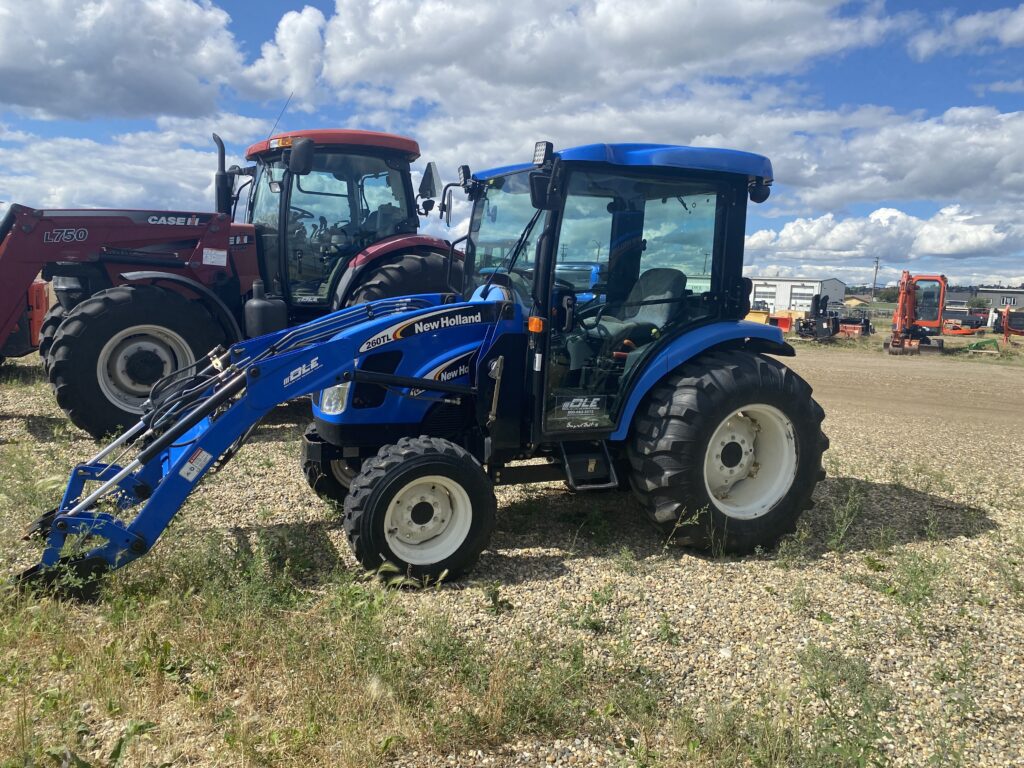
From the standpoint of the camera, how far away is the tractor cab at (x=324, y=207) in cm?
850

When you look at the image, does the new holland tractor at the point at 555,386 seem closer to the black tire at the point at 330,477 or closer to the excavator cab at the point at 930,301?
the black tire at the point at 330,477

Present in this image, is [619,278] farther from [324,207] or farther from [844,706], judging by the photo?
[324,207]

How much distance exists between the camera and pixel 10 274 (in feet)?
26.0

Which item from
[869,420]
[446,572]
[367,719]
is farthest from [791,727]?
[869,420]

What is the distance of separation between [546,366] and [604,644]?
169 cm

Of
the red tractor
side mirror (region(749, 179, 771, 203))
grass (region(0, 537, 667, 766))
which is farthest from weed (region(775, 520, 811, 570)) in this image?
the red tractor

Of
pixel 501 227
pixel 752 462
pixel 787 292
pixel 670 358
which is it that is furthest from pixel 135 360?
pixel 787 292

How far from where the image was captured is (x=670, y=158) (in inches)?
185

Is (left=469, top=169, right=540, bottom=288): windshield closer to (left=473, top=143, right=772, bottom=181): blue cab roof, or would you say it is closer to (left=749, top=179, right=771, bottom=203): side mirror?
(left=473, top=143, right=772, bottom=181): blue cab roof

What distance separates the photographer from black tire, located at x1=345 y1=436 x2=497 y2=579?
418 cm

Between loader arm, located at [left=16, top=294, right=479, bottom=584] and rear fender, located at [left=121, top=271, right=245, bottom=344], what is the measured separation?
3110 millimetres

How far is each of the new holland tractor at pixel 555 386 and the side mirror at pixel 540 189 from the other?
0.04ft

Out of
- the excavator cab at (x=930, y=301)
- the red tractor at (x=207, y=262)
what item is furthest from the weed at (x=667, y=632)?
the excavator cab at (x=930, y=301)

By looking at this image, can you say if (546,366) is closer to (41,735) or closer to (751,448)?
(751,448)
